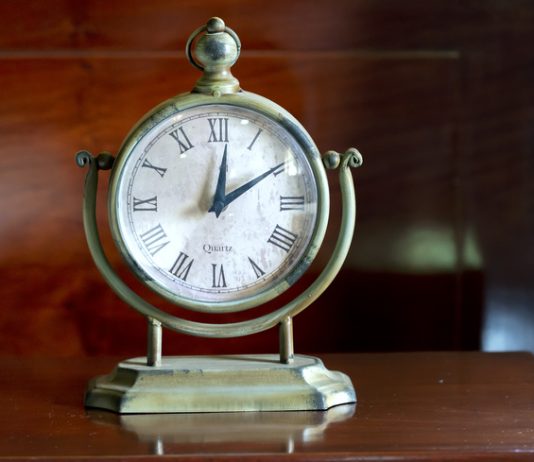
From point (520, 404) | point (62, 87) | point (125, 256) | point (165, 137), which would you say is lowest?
point (520, 404)

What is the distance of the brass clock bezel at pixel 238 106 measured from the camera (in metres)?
1.10

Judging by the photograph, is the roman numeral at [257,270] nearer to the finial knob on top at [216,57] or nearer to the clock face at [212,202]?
the clock face at [212,202]

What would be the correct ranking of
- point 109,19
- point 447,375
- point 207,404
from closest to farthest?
point 207,404 < point 447,375 < point 109,19

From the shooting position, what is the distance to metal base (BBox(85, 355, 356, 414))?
1093 millimetres

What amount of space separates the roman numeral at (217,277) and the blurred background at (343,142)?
0.48 m

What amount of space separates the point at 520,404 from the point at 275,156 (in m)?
0.35

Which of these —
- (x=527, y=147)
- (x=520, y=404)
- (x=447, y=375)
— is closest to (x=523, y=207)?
(x=527, y=147)

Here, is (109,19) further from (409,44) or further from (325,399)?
(325,399)

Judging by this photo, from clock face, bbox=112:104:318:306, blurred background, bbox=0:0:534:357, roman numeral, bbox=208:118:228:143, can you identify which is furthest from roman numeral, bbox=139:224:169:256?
blurred background, bbox=0:0:534:357

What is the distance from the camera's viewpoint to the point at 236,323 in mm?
1133

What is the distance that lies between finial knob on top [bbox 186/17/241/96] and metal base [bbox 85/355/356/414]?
0.91 ft

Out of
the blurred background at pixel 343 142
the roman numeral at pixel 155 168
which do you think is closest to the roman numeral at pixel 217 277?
the roman numeral at pixel 155 168

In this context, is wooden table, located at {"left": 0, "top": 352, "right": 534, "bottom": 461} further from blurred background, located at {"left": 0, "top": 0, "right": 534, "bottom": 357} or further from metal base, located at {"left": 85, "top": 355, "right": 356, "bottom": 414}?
blurred background, located at {"left": 0, "top": 0, "right": 534, "bottom": 357}

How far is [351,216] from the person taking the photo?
1.14 m
